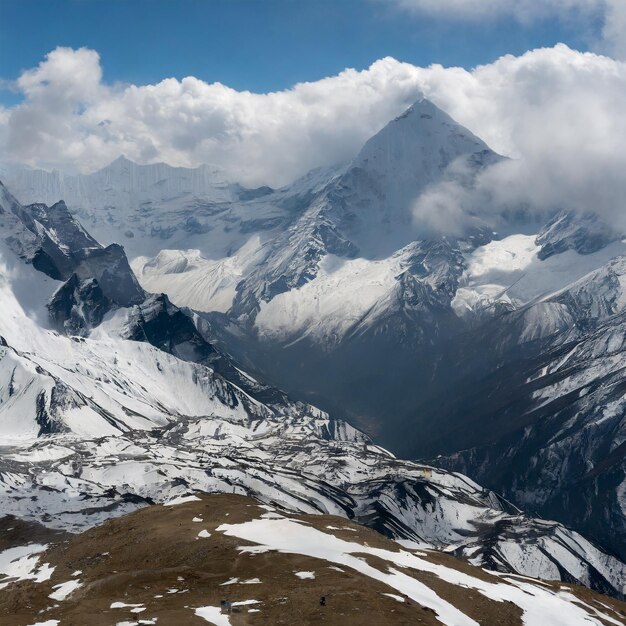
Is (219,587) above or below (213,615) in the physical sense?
below

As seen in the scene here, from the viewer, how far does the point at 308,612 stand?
106 metres

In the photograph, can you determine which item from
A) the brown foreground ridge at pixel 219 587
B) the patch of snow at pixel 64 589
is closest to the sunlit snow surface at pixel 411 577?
the brown foreground ridge at pixel 219 587

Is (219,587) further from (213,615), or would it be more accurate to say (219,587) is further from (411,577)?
(411,577)

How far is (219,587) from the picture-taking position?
121625mm

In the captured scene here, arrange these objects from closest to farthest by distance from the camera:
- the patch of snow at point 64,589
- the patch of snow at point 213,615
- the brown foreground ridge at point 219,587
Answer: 1. the patch of snow at point 213,615
2. the brown foreground ridge at point 219,587
3. the patch of snow at point 64,589

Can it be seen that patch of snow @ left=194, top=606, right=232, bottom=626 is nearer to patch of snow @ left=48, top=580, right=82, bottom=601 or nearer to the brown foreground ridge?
the brown foreground ridge

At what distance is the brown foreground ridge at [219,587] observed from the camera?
107m

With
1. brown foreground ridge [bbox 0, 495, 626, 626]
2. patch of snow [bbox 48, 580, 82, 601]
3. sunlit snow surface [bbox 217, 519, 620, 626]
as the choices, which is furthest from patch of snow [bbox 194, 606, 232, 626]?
patch of snow [bbox 48, 580, 82, 601]

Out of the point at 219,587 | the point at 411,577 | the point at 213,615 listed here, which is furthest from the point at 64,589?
the point at 411,577

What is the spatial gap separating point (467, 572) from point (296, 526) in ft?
105

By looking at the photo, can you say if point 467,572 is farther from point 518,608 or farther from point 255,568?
point 255,568

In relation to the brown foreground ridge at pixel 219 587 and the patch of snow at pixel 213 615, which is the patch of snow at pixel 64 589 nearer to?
the brown foreground ridge at pixel 219 587

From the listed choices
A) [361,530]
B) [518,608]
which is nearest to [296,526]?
[361,530]

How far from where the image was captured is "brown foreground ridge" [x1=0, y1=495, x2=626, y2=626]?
352 feet
